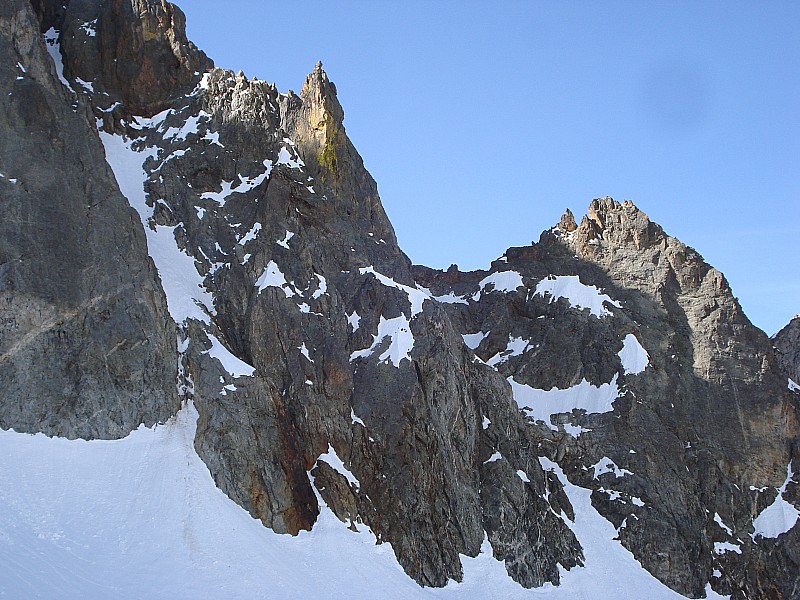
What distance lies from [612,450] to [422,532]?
2106 centimetres

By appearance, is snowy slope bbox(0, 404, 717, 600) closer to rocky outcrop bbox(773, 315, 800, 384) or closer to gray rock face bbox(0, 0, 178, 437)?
gray rock face bbox(0, 0, 178, 437)

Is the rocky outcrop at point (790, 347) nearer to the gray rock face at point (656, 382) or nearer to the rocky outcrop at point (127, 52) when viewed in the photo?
the gray rock face at point (656, 382)

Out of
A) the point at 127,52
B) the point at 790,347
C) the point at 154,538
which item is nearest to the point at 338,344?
the point at 154,538

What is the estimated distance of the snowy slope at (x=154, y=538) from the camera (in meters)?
30.1

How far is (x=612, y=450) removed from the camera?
6088 cm

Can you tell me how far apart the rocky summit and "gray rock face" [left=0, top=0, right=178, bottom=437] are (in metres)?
0.11

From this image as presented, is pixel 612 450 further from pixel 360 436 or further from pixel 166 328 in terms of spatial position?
pixel 166 328

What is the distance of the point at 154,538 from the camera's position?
34250mm

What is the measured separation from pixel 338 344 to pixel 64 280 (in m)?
17.0

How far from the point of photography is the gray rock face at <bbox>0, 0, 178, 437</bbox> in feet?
123

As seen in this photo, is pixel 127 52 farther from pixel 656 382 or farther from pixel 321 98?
pixel 656 382

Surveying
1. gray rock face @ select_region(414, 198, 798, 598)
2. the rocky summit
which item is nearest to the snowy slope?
the rocky summit

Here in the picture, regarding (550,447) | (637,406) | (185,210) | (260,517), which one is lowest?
(260,517)

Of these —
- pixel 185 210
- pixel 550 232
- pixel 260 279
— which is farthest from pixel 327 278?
pixel 550 232
